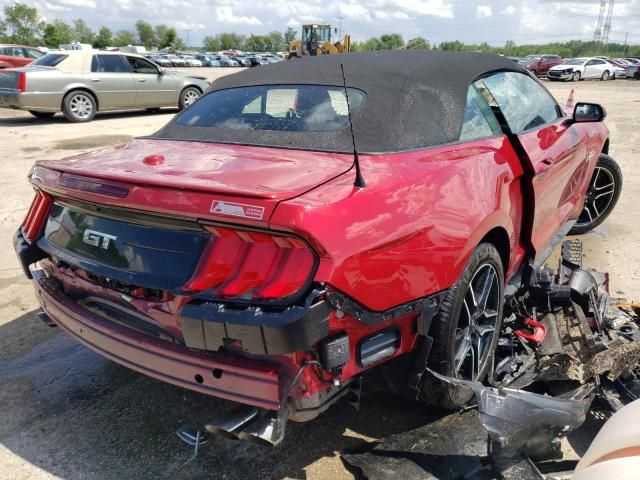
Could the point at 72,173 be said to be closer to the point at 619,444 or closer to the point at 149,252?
the point at 149,252

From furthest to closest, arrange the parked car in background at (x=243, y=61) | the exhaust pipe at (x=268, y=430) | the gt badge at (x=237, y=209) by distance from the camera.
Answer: the parked car in background at (x=243, y=61), the exhaust pipe at (x=268, y=430), the gt badge at (x=237, y=209)

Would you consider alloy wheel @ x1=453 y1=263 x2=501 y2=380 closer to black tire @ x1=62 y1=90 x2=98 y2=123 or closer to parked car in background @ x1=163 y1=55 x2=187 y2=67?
black tire @ x1=62 y1=90 x2=98 y2=123

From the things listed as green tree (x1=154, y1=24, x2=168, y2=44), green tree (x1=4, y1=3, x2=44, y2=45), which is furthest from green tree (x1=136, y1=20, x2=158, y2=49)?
green tree (x1=4, y1=3, x2=44, y2=45)

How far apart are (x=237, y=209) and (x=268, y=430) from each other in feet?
2.56

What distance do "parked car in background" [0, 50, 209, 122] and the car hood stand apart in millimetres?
10098

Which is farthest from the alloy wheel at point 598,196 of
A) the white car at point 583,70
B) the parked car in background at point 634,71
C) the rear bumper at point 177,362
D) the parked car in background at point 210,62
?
the parked car in background at point 210,62

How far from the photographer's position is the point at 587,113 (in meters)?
3.95

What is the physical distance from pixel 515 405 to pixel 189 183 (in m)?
1.56

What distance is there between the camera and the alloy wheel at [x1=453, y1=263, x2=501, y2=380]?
8.45 feet

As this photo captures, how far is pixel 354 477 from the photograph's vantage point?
234cm

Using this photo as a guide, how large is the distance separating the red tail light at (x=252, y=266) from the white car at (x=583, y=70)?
3470 cm

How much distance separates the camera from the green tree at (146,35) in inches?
4643

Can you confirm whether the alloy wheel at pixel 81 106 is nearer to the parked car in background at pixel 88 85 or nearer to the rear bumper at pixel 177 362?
the parked car in background at pixel 88 85

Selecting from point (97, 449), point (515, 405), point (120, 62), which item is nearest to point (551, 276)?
point (515, 405)
